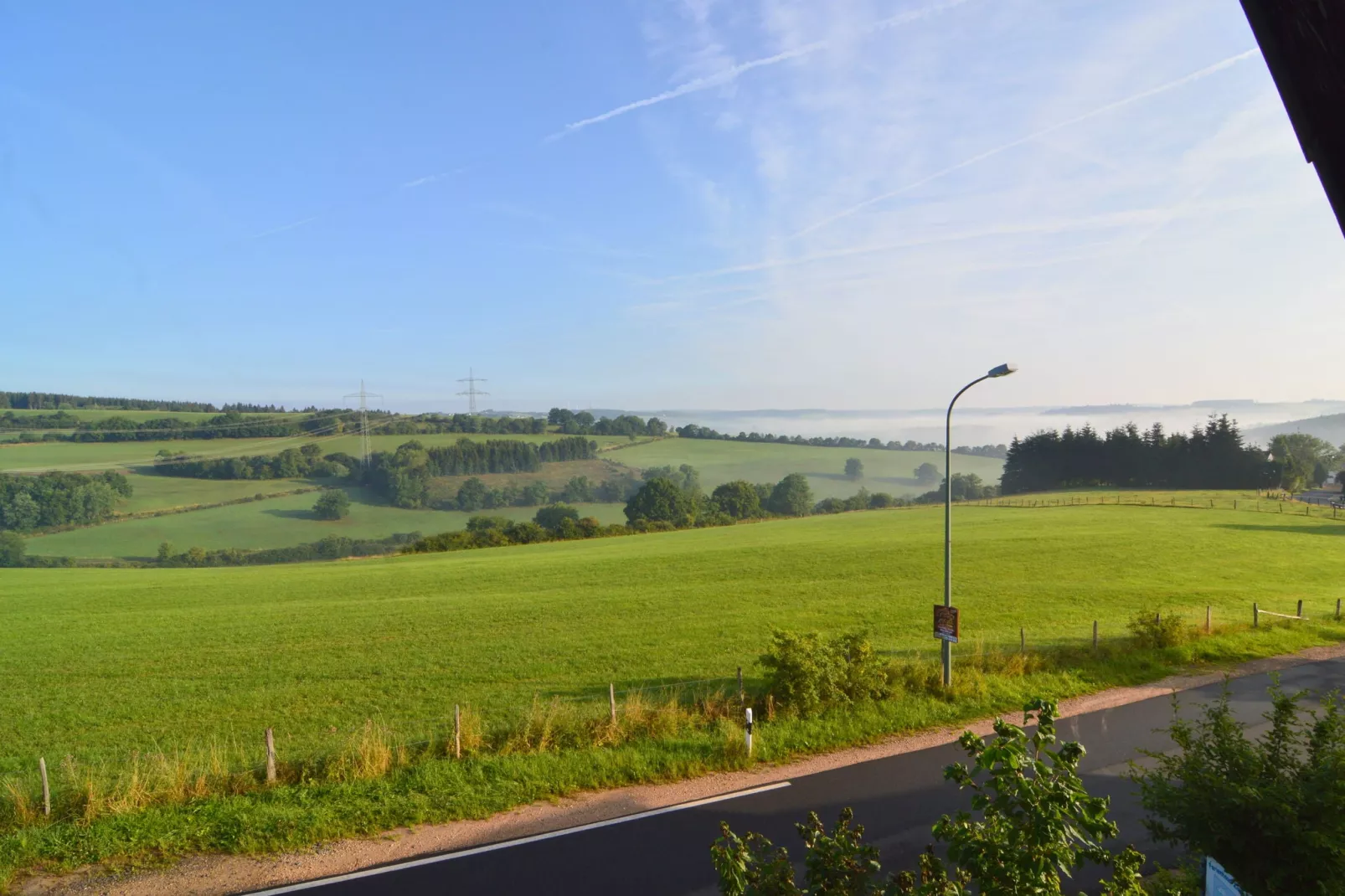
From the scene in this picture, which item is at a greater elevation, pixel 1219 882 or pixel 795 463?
pixel 1219 882

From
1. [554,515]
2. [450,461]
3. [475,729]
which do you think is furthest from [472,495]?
[475,729]

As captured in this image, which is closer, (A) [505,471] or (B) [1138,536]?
(B) [1138,536]

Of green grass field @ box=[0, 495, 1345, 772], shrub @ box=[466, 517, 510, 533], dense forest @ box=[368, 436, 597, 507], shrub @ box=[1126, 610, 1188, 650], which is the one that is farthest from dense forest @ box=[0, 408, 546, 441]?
shrub @ box=[1126, 610, 1188, 650]

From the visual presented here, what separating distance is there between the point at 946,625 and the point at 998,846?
46.6 feet

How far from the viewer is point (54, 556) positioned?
7531cm

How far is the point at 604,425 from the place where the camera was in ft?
548

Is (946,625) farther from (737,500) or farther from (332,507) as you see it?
(737,500)

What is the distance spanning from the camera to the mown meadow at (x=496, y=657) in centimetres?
1208

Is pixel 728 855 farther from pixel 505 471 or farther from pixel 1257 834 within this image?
pixel 505 471

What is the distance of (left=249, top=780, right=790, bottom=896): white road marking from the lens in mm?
9742

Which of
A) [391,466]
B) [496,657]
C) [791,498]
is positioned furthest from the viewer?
[791,498]

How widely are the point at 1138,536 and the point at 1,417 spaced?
181 m

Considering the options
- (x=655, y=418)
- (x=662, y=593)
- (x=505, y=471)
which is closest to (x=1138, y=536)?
(x=662, y=593)

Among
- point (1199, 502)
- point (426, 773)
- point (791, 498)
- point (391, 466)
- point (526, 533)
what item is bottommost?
point (526, 533)
